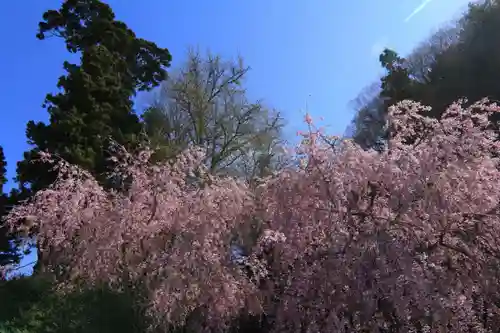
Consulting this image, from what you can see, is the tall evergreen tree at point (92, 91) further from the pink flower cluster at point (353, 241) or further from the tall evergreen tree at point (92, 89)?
the pink flower cluster at point (353, 241)

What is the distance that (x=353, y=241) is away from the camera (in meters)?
5.79

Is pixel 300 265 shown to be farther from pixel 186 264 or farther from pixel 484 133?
pixel 484 133

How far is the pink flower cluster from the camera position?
560 centimetres

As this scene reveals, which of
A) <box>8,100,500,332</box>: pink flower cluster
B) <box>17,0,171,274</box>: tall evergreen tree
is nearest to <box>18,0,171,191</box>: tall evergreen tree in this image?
<box>17,0,171,274</box>: tall evergreen tree

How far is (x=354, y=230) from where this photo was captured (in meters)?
5.92

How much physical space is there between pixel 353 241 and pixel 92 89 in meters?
9.88

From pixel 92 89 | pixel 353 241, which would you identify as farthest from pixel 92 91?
pixel 353 241

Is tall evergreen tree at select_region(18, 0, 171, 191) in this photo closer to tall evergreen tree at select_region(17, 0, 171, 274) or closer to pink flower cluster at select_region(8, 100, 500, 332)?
tall evergreen tree at select_region(17, 0, 171, 274)

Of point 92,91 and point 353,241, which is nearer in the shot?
point 353,241

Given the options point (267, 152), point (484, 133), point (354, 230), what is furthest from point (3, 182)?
point (484, 133)

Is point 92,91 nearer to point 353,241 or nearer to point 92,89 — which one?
point 92,89

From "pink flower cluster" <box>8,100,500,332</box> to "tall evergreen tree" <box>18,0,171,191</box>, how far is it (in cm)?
400

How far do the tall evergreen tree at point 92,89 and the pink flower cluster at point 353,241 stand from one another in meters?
4.00

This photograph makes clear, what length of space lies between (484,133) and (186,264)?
13.3 feet
